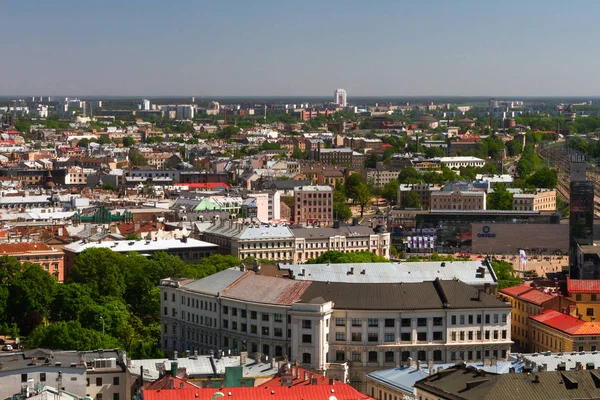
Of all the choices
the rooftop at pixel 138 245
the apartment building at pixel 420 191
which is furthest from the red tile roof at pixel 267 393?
the apartment building at pixel 420 191

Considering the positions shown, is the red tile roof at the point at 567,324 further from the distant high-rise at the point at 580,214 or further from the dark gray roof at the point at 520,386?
the distant high-rise at the point at 580,214

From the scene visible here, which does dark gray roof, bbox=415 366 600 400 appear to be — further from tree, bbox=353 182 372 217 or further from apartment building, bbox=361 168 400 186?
apartment building, bbox=361 168 400 186

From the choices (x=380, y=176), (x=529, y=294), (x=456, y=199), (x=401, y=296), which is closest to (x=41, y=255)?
(x=529, y=294)

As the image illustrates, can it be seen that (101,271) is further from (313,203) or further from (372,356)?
(313,203)

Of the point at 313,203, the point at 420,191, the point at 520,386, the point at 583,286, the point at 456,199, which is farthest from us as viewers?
the point at 420,191

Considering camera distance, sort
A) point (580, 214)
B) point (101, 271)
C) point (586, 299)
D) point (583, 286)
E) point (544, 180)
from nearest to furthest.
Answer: point (586, 299)
point (583, 286)
point (101, 271)
point (580, 214)
point (544, 180)

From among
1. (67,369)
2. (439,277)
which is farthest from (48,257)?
(67,369)
